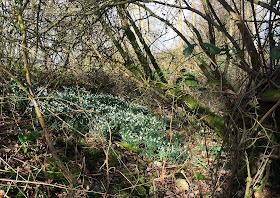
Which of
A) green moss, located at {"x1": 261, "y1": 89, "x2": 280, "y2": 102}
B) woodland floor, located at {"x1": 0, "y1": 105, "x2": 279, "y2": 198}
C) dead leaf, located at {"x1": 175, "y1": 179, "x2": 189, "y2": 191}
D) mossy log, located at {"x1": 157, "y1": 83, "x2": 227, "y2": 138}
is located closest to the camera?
green moss, located at {"x1": 261, "y1": 89, "x2": 280, "y2": 102}

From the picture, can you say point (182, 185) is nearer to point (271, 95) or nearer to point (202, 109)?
point (202, 109)

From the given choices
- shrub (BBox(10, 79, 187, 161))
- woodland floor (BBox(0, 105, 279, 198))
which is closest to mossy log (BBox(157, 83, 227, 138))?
woodland floor (BBox(0, 105, 279, 198))

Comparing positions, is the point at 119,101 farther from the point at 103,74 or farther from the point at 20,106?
the point at 20,106

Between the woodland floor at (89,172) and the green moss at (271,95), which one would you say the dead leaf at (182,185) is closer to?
the woodland floor at (89,172)

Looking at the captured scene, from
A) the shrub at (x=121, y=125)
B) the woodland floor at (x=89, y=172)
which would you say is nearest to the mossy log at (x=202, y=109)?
the woodland floor at (x=89, y=172)

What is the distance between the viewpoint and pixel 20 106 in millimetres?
4258

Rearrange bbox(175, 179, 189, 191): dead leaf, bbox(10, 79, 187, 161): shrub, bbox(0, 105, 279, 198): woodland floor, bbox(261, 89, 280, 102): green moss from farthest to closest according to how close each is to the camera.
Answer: bbox(10, 79, 187, 161): shrub
bbox(175, 179, 189, 191): dead leaf
bbox(0, 105, 279, 198): woodland floor
bbox(261, 89, 280, 102): green moss

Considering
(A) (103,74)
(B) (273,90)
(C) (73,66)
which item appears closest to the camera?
(B) (273,90)

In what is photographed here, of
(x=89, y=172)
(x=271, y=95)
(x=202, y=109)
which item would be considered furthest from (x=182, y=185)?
(x=271, y=95)

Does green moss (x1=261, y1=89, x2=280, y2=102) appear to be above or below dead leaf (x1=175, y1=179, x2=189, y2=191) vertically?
above

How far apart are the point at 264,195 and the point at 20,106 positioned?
403 centimetres

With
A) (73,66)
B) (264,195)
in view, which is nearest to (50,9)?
(73,66)

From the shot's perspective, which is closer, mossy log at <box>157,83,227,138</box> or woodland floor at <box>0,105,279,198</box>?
woodland floor at <box>0,105,279,198</box>

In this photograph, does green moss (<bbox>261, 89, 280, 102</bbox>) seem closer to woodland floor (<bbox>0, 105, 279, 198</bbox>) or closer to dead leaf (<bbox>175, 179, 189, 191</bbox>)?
woodland floor (<bbox>0, 105, 279, 198</bbox>)
